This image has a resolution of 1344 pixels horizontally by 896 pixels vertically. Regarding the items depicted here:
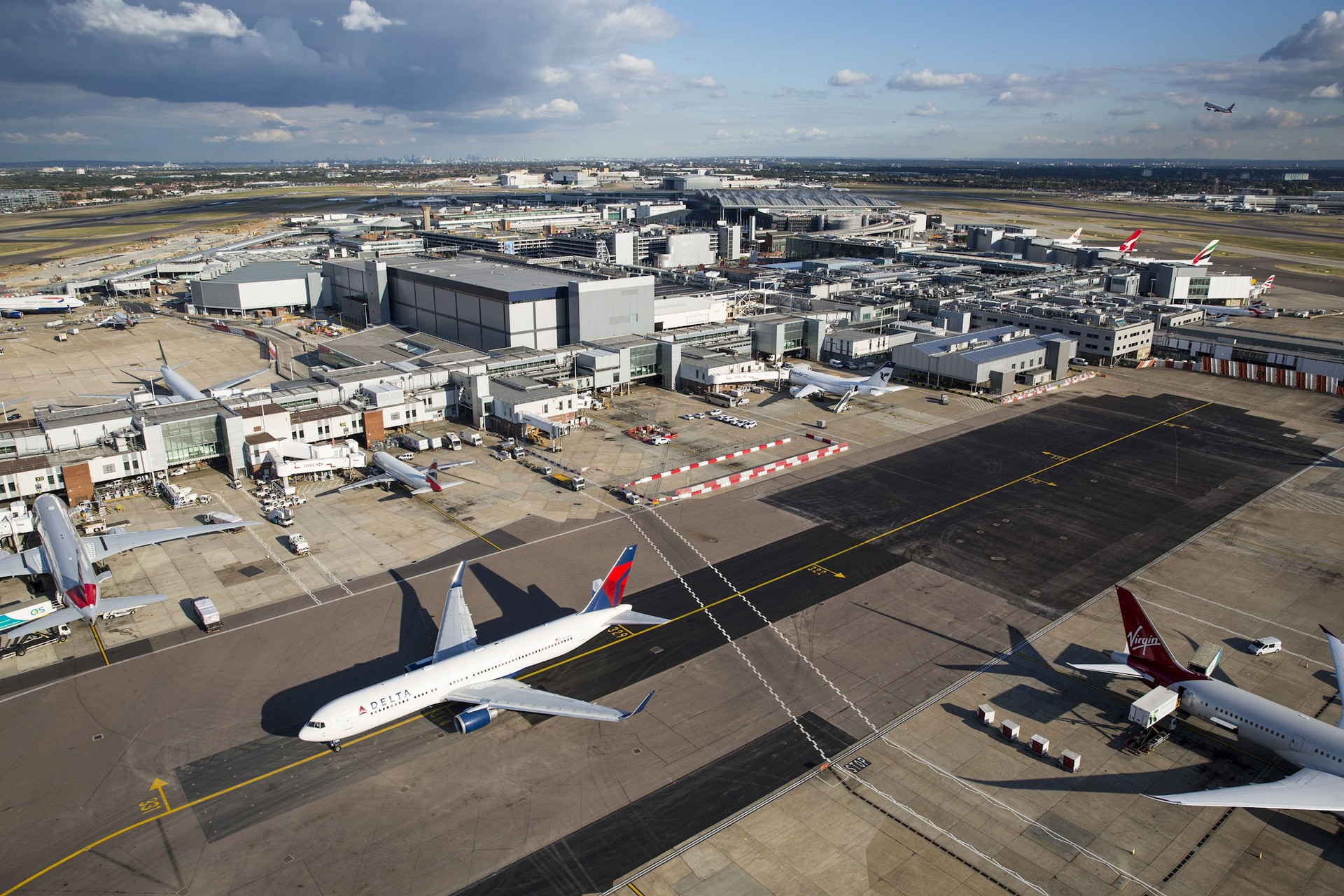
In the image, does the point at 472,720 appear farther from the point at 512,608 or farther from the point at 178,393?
the point at 178,393

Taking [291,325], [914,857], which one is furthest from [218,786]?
[291,325]

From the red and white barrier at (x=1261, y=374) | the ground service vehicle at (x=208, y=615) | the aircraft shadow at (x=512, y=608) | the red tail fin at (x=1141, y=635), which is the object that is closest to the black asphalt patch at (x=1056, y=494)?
the red tail fin at (x=1141, y=635)

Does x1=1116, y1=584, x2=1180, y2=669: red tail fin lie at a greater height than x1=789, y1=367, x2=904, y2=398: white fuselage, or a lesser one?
lesser

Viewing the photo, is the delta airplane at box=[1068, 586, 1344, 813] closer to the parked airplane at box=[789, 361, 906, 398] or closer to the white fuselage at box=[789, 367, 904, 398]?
the white fuselage at box=[789, 367, 904, 398]

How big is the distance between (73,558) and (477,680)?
28.4 m

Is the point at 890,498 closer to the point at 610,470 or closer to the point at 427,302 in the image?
the point at 610,470

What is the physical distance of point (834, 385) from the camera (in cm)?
9331

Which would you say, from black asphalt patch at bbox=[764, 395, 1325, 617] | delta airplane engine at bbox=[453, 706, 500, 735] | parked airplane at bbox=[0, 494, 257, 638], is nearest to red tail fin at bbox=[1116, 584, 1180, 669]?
black asphalt patch at bbox=[764, 395, 1325, 617]

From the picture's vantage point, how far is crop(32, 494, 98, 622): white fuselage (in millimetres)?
44875

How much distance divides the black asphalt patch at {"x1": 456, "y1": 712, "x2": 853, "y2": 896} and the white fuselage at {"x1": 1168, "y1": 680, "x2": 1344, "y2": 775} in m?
17.2

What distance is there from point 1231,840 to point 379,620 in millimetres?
43779

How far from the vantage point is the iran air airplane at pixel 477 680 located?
117 feet

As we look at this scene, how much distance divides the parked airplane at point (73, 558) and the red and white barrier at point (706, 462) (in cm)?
3132

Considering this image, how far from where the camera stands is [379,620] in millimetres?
47250
